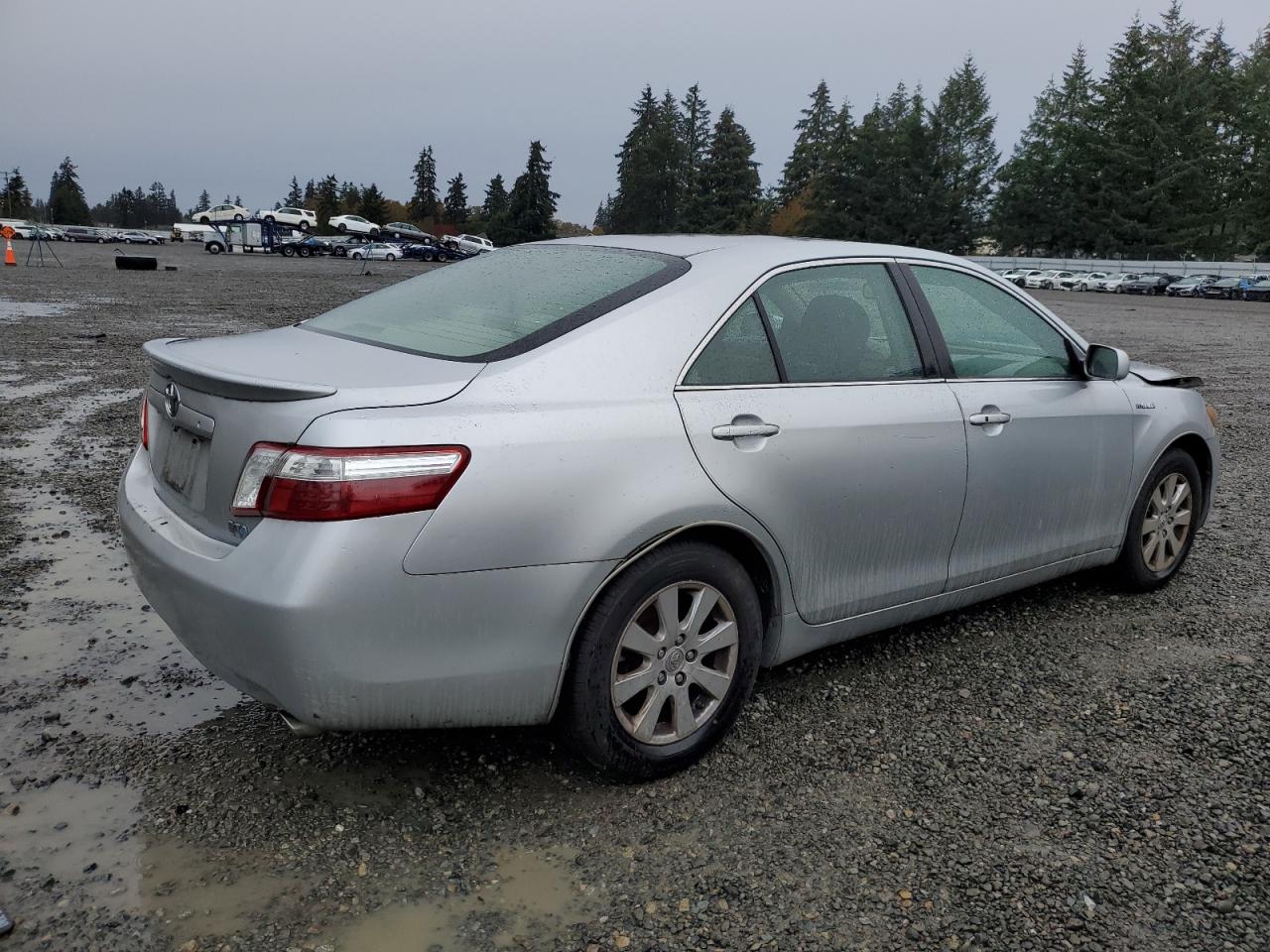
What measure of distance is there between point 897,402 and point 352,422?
1.92 meters

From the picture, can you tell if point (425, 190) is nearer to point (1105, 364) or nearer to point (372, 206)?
point (372, 206)

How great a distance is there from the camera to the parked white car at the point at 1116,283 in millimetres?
58688

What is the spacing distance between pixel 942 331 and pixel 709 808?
1970 mm

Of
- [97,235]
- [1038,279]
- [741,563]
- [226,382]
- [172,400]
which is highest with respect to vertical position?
[226,382]

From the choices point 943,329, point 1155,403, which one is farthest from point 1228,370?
point 943,329

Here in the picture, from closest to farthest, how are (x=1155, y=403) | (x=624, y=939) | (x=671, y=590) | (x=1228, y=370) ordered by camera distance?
(x=624, y=939)
(x=671, y=590)
(x=1155, y=403)
(x=1228, y=370)

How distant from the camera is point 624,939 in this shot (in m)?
2.52

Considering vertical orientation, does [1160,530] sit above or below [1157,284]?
below

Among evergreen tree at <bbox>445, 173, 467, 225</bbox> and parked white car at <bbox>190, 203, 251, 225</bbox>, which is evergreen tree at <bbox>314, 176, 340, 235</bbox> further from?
parked white car at <bbox>190, 203, 251, 225</bbox>

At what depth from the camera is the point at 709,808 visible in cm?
311

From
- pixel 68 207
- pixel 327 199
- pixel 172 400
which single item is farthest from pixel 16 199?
pixel 172 400

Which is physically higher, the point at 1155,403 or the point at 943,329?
the point at 943,329

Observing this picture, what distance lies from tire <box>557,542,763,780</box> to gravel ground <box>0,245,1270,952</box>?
158 millimetres

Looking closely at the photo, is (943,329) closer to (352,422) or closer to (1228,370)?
(352,422)
